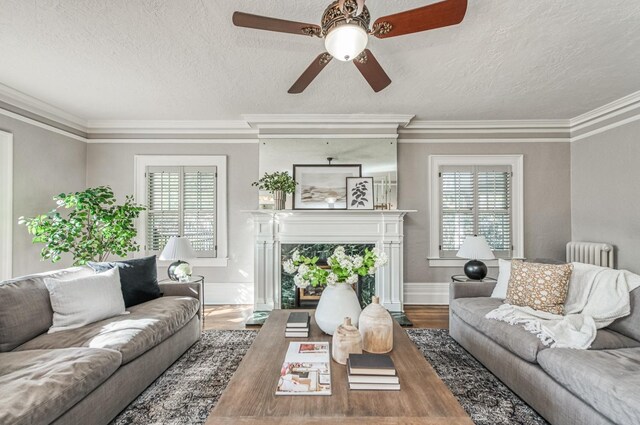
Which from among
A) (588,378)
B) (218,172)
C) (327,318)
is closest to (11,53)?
(218,172)

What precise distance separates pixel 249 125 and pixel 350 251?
212 cm

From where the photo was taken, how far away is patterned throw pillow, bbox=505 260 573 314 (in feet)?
7.47

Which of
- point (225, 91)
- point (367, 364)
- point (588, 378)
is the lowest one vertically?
point (588, 378)

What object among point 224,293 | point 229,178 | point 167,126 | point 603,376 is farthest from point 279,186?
point 603,376

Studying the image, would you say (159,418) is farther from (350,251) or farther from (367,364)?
(350,251)

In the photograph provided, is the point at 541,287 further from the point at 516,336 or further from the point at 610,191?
the point at 610,191

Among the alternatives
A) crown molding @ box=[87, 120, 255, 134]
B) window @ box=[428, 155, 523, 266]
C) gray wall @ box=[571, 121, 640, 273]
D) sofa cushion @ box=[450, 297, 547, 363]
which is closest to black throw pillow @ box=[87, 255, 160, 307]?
crown molding @ box=[87, 120, 255, 134]

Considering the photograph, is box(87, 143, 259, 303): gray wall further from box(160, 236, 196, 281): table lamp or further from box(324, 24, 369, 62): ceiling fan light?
box(324, 24, 369, 62): ceiling fan light

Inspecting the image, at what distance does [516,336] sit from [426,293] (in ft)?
7.22

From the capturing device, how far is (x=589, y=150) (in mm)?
3900

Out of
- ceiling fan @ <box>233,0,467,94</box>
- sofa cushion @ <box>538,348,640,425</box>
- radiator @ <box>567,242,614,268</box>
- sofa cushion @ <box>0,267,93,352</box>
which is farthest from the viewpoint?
radiator @ <box>567,242,614,268</box>

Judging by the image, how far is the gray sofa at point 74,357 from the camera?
133cm

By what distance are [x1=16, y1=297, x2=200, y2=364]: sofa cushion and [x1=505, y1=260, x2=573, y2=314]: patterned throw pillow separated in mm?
2679

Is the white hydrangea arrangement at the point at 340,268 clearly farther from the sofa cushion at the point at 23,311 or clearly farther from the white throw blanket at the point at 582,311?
the sofa cushion at the point at 23,311
